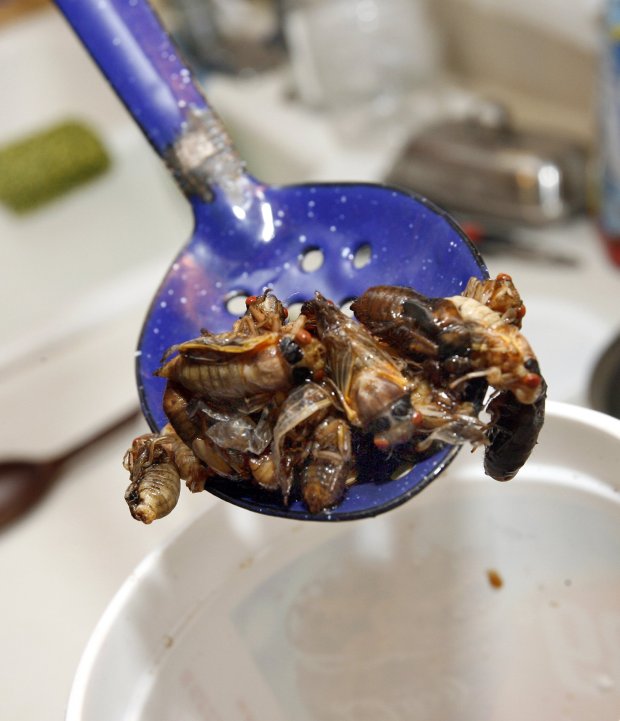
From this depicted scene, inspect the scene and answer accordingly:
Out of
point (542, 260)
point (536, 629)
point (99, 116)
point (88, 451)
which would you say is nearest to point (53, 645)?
point (88, 451)

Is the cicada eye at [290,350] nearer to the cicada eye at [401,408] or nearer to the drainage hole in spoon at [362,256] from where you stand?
the cicada eye at [401,408]

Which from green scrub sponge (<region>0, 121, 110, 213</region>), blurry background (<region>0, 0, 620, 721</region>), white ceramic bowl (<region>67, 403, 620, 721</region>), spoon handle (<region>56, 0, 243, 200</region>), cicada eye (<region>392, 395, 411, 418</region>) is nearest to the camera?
cicada eye (<region>392, 395, 411, 418</region>)

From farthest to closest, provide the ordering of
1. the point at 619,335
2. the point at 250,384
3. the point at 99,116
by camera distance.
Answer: the point at 99,116 < the point at 619,335 < the point at 250,384

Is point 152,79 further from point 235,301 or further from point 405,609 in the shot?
point 405,609

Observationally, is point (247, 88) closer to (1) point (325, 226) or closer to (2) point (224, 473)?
(1) point (325, 226)

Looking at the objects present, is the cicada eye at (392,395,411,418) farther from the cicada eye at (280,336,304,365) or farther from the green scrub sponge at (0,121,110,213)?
the green scrub sponge at (0,121,110,213)


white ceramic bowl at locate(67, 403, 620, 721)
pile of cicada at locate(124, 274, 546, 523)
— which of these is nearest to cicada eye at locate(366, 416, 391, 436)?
pile of cicada at locate(124, 274, 546, 523)
